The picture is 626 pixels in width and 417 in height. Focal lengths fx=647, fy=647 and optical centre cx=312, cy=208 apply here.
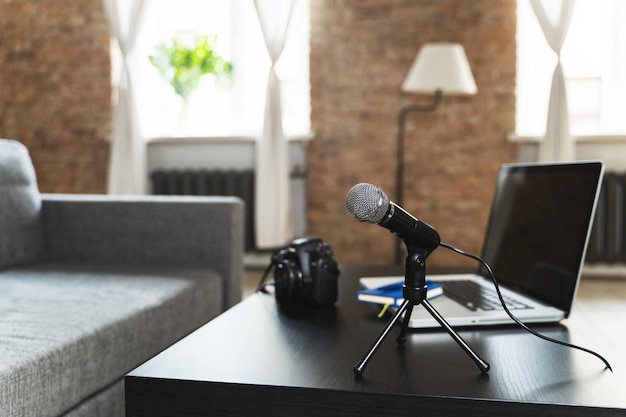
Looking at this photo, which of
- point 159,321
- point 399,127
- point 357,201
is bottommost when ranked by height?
point 159,321

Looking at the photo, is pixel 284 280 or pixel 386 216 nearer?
pixel 386 216

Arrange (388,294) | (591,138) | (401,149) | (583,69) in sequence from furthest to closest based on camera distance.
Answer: (583,69) → (401,149) → (591,138) → (388,294)

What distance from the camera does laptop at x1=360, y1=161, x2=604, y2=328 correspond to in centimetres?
118

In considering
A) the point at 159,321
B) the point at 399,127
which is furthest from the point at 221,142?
the point at 159,321

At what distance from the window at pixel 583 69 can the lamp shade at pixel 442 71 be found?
66cm

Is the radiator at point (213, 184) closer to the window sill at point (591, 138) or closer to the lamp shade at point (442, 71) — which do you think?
the lamp shade at point (442, 71)

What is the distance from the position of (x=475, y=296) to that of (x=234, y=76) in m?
3.36

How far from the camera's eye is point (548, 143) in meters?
3.69

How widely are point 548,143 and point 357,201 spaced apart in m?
3.08

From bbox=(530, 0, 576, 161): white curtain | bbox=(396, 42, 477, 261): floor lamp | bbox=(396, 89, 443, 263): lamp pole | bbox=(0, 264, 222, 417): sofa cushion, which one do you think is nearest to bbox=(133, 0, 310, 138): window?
bbox=(396, 89, 443, 263): lamp pole

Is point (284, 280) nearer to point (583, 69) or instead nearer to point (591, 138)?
point (591, 138)

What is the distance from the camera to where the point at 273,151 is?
13.1ft

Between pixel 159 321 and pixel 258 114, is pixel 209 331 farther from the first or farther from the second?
pixel 258 114

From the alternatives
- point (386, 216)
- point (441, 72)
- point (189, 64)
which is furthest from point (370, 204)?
point (189, 64)
